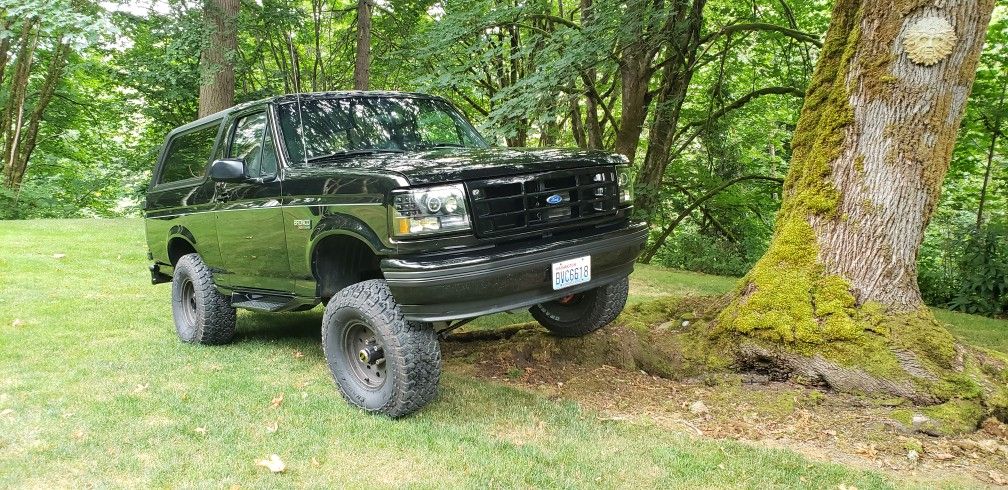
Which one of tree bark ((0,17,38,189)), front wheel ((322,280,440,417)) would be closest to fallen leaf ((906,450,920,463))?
front wheel ((322,280,440,417))

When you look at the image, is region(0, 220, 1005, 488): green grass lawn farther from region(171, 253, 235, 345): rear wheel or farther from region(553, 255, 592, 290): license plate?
region(553, 255, 592, 290): license plate

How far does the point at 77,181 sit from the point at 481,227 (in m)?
22.4

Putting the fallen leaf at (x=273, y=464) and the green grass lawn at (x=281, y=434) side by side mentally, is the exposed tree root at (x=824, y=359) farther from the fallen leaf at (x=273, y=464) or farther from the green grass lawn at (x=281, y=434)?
the fallen leaf at (x=273, y=464)

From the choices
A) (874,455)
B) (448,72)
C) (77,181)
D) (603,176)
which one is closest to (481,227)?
(603,176)

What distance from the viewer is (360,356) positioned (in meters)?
3.89

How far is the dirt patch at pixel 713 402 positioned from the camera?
3277 millimetres

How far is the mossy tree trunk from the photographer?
392cm

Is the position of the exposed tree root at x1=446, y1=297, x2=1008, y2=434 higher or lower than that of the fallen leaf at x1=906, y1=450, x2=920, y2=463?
higher

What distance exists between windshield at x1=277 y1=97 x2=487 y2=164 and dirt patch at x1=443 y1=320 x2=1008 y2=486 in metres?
1.61

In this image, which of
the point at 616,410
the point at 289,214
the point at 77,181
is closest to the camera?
the point at 616,410

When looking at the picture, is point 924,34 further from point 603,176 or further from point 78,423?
point 78,423

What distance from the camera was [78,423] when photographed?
141 inches

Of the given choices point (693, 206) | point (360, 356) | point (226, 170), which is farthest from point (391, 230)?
point (693, 206)

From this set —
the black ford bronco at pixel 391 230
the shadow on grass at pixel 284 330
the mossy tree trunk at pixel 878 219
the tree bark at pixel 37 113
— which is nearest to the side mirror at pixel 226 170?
the black ford bronco at pixel 391 230
